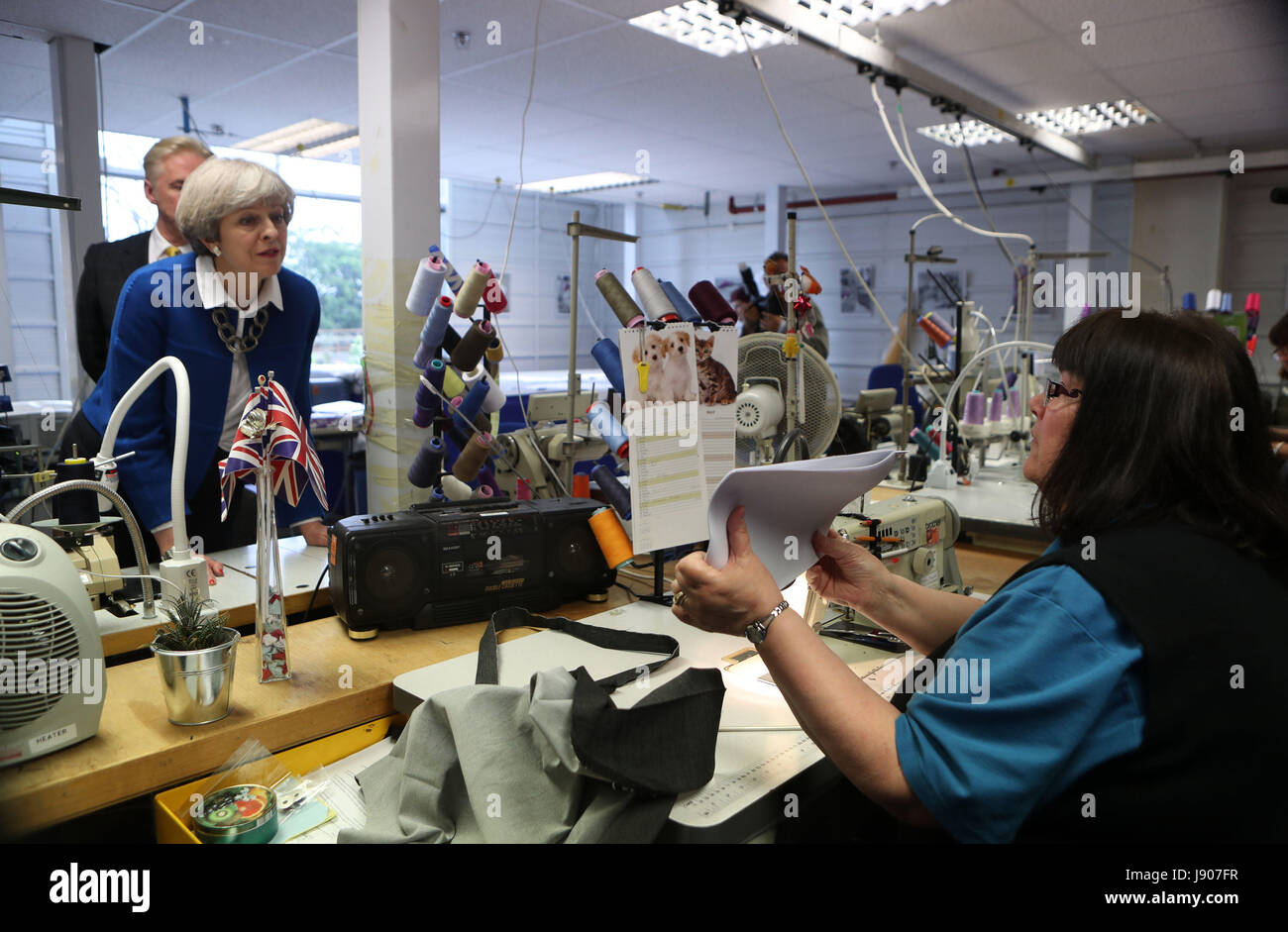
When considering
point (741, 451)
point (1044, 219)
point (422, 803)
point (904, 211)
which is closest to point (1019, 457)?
point (741, 451)

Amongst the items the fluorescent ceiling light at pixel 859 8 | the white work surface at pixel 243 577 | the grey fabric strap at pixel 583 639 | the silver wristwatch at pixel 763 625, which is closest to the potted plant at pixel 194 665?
the white work surface at pixel 243 577

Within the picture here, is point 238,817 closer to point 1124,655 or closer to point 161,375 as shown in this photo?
point 1124,655

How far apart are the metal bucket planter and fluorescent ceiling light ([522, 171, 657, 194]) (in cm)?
777

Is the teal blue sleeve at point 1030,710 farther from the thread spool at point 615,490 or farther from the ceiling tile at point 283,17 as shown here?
the ceiling tile at point 283,17

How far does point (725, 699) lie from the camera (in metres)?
1.31

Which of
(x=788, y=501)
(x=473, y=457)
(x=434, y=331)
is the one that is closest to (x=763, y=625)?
(x=788, y=501)

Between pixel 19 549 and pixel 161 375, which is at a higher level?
pixel 161 375

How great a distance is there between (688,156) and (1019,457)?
4727 mm

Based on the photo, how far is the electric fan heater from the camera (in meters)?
1.03

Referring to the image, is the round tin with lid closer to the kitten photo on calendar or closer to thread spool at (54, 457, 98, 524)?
thread spool at (54, 457, 98, 524)

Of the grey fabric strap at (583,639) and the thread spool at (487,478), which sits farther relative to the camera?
the thread spool at (487,478)

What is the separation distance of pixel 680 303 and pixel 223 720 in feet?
3.35

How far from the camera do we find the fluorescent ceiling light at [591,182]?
8.65 m

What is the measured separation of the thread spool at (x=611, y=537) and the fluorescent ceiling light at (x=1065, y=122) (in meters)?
5.08
